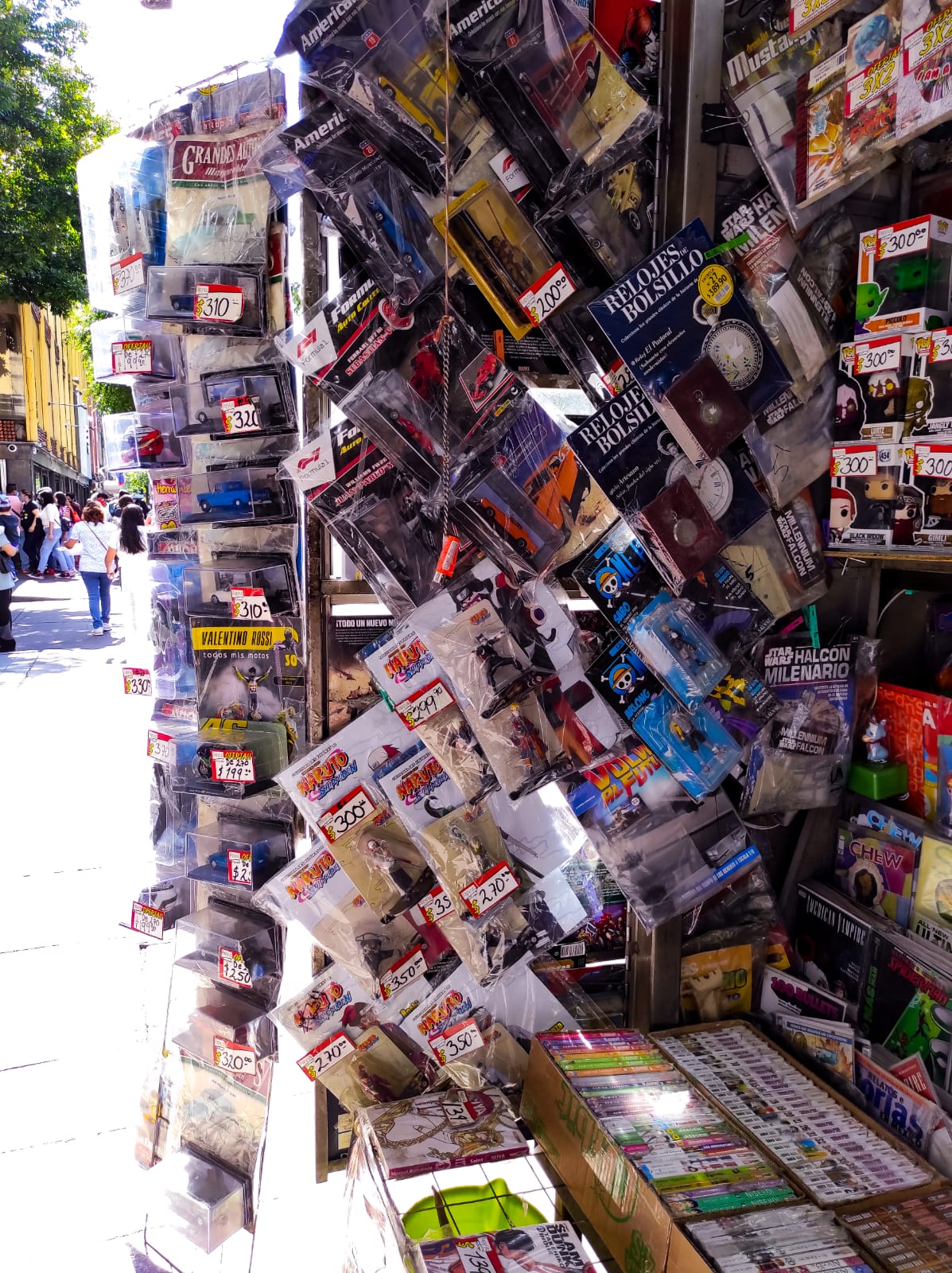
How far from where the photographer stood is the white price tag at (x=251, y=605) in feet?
6.49

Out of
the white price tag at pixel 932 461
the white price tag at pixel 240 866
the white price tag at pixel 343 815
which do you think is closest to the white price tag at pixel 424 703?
the white price tag at pixel 343 815

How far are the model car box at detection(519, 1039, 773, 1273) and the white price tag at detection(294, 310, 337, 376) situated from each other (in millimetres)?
1422

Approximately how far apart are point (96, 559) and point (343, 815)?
8.23 metres

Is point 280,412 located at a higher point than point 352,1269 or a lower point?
higher

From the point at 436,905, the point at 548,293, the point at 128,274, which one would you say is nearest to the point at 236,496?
the point at 128,274

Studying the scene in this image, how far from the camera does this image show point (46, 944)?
3.43m

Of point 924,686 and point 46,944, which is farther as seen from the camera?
point 46,944

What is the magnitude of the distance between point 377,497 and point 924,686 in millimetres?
1227

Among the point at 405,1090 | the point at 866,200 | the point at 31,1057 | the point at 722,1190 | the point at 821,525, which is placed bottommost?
the point at 31,1057

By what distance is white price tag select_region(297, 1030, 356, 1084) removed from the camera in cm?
187

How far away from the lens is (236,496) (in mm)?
1979

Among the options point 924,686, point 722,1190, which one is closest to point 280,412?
point 924,686

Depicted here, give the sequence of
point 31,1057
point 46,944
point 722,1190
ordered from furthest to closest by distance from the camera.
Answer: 1. point 46,944
2. point 31,1057
3. point 722,1190

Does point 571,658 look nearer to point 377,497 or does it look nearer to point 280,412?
point 377,497
